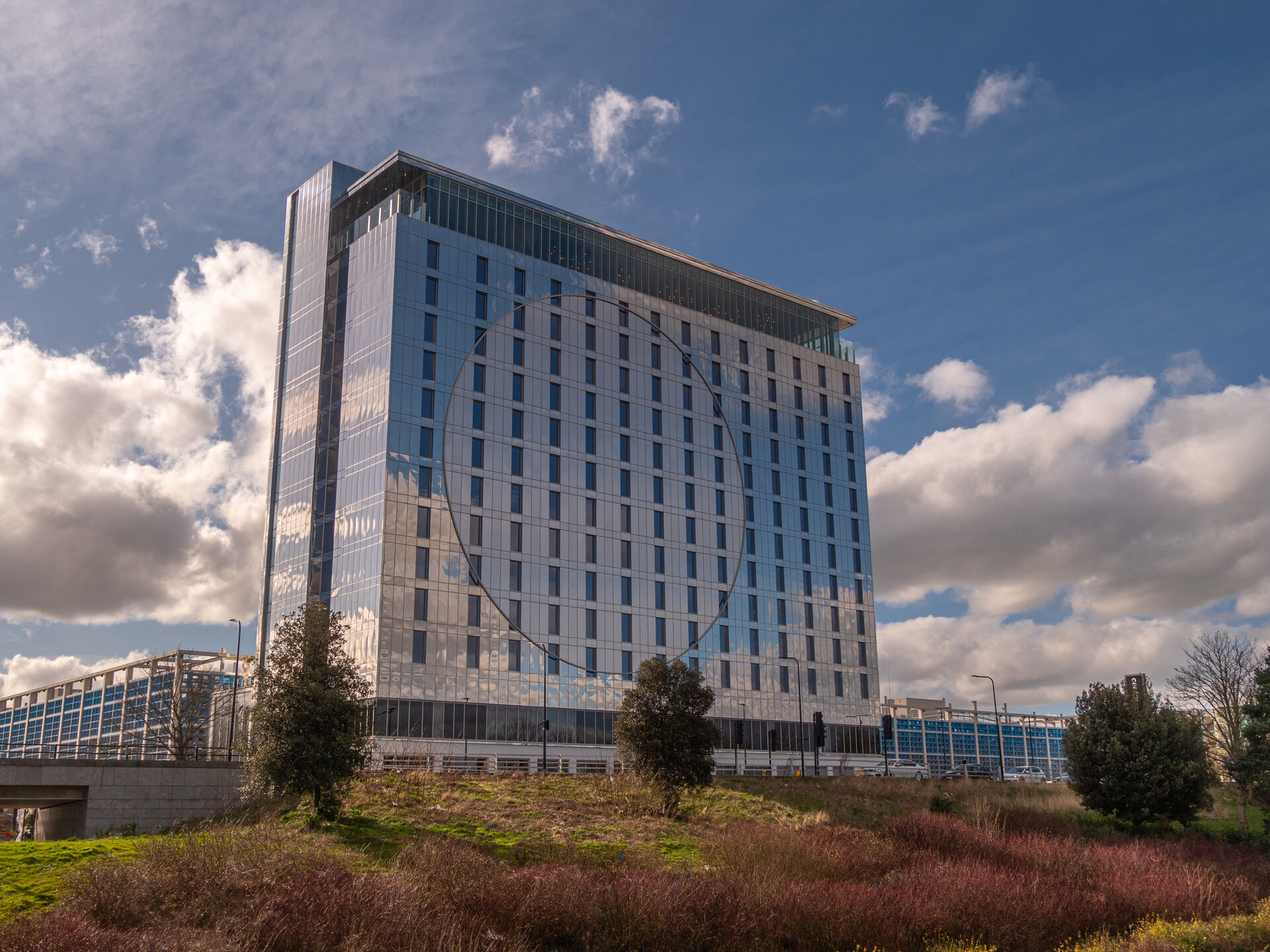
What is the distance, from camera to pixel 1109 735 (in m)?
43.5

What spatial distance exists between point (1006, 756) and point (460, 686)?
499 ft

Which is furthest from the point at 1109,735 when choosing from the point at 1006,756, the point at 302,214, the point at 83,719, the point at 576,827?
the point at 1006,756

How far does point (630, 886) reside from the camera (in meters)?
20.9

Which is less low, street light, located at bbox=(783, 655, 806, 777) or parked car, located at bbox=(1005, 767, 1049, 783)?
street light, located at bbox=(783, 655, 806, 777)

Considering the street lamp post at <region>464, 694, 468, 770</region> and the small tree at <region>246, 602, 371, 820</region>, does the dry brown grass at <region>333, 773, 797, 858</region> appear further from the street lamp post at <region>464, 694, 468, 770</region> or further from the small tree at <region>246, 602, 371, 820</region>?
the street lamp post at <region>464, 694, 468, 770</region>

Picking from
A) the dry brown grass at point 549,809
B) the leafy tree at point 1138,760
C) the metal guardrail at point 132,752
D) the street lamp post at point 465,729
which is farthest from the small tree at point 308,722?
the street lamp post at point 465,729

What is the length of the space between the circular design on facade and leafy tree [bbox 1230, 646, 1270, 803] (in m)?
41.5

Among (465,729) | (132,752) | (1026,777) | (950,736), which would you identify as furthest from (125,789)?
(950,736)

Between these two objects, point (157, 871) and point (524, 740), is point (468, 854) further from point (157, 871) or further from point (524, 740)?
point (524, 740)

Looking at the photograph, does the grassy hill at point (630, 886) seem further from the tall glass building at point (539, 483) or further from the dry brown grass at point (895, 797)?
the tall glass building at point (539, 483)

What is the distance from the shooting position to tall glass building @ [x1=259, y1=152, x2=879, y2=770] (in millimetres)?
69062

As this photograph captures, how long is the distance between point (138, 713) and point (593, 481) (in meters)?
42.4

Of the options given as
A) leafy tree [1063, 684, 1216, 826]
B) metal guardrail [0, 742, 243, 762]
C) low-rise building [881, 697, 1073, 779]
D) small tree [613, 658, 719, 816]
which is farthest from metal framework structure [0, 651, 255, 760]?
low-rise building [881, 697, 1073, 779]

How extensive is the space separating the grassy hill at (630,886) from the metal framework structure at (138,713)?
19.2 m
